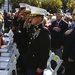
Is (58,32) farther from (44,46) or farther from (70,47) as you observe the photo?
(44,46)

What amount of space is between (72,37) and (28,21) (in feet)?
6.22

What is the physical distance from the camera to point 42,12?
195 inches

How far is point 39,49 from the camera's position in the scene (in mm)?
4906

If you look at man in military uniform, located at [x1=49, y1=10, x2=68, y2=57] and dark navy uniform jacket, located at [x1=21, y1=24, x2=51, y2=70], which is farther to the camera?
man in military uniform, located at [x1=49, y1=10, x2=68, y2=57]

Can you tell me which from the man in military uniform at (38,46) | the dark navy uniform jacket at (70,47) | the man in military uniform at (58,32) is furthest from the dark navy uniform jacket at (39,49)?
the man in military uniform at (58,32)

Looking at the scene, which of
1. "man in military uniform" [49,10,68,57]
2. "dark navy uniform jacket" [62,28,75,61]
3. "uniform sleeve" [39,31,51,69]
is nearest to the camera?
"uniform sleeve" [39,31,51,69]

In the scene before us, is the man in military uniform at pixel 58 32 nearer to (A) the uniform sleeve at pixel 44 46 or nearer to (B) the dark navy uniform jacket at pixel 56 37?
(B) the dark navy uniform jacket at pixel 56 37

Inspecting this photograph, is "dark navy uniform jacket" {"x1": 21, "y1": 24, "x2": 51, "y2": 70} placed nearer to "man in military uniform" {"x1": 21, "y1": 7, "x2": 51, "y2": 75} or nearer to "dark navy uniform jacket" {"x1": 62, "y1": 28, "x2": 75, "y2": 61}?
"man in military uniform" {"x1": 21, "y1": 7, "x2": 51, "y2": 75}

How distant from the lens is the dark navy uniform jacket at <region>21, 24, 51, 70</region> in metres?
4.69

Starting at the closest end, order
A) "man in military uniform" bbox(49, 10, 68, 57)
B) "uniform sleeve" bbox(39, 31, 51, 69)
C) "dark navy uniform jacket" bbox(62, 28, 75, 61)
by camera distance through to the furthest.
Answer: "uniform sleeve" bbox(39, 31, 51, 69), "dark navy uniform jacket" bbox(62, 28, 75, 61), "man in military uniform" bbox(49, 10, 68, 57)

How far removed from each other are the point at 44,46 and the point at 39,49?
0.25 m

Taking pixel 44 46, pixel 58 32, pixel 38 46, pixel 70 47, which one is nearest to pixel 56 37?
pixel 58 32

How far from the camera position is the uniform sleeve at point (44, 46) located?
4676 millimetres

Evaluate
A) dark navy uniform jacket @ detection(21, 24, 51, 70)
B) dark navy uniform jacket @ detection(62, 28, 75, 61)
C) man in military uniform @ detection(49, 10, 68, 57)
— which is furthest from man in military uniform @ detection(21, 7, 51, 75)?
man in military uniform @ detection(49, 10, 68, 57)
